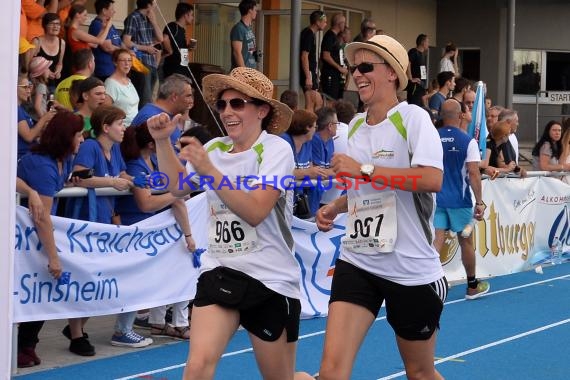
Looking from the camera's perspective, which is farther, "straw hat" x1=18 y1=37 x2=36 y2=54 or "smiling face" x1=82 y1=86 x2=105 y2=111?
"straw hat" x1=18 y1=37 x2=36 y2=54

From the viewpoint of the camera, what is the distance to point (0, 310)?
337cm

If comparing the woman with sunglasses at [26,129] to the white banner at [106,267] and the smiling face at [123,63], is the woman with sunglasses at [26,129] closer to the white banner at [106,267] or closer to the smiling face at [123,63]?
the white banner at [106,267]

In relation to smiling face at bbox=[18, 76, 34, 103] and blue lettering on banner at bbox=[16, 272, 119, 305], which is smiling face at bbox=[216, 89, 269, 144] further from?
smiling face at bbox=[18, 76, 34, 103]

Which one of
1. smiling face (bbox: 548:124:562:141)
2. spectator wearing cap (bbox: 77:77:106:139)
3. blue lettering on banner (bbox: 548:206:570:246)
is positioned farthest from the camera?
smiling face (bbox: 548:124:562:141)

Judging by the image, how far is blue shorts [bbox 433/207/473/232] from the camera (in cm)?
1096

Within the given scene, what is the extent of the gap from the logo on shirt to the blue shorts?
5914mm

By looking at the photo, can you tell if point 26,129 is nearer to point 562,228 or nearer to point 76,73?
point 76,73

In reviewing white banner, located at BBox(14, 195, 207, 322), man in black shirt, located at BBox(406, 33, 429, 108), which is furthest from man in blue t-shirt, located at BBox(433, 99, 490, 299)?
man in black shirt, located at BBox(406, 33, 429, 108)

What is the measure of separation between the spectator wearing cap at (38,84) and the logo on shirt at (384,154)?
16.2ft

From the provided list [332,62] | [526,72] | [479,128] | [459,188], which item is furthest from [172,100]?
[526,72]

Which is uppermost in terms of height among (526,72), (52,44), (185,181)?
(526,72)

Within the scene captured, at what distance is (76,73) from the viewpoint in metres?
A: 10.3

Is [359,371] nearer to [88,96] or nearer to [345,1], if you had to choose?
[88,96]

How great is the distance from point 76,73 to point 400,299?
6.06 m
